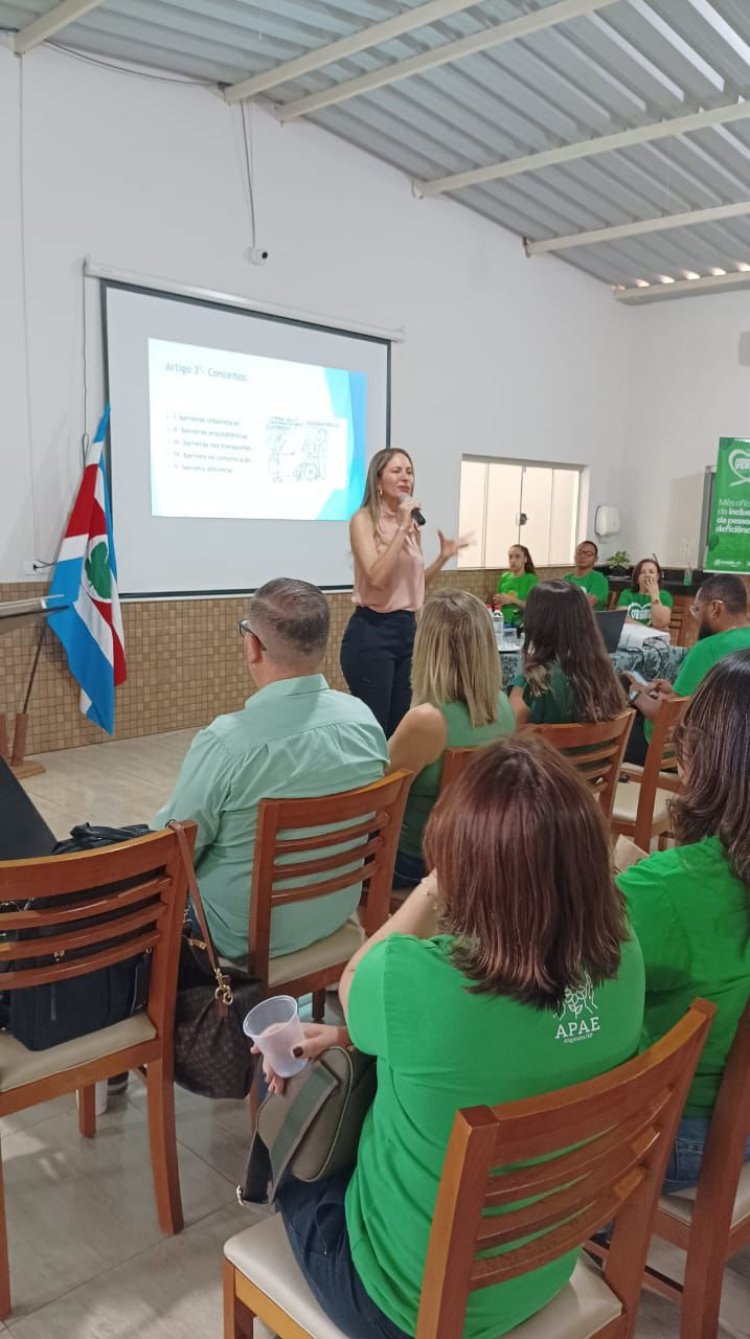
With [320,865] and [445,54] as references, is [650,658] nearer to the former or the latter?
[445,54]

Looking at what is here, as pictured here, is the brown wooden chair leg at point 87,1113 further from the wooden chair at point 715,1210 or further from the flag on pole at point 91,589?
the flag on pole at point 91,589

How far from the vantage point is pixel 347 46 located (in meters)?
4.44

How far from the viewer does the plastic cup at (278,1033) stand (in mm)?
1158

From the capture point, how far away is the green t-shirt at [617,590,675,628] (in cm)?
554

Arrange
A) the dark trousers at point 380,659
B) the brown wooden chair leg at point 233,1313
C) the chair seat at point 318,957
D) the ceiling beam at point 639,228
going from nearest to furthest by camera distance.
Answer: the brown wooden chair leg at point 233,1313, the chair seat at point 318,957, the dark trousers at point 380,659, the ceiling beam at point 639,228

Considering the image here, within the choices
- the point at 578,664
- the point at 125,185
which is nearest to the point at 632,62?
the point at 125,185

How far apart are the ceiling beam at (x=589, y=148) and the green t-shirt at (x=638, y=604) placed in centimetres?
260

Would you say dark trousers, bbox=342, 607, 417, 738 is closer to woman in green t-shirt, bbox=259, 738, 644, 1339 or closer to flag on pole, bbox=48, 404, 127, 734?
flag on pole, bbox=48, 404, 127, 734

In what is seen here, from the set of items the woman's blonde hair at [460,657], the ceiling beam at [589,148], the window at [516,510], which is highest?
the ceiling beam at [589,148]

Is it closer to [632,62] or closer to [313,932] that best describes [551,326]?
[632,62]

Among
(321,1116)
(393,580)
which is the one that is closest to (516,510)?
(393,580)

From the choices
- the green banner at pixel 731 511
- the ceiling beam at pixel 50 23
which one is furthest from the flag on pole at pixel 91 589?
the green banner at pixel 731 511

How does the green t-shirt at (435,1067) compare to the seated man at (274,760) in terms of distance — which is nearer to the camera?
the green t-shirt at (435,1067)

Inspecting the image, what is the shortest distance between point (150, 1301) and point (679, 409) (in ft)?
27.7
